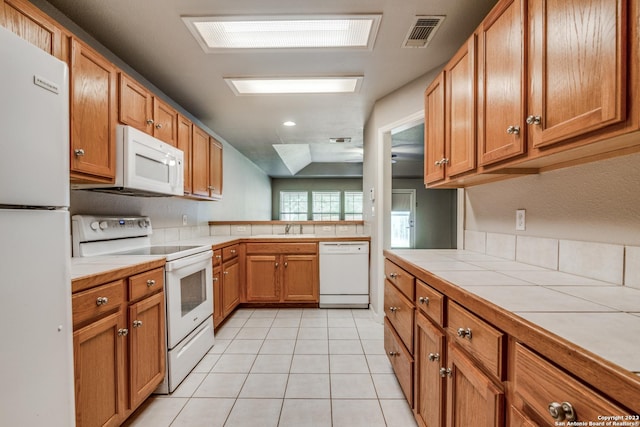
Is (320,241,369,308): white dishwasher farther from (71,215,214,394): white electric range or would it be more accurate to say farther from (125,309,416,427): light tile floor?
(71,215,214,394): white electric range

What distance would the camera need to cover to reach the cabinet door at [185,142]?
8.15ft

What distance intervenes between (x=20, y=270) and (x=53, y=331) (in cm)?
23

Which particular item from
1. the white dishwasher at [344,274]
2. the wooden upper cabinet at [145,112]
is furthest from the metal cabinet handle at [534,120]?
the white dishwasher at [344,274]

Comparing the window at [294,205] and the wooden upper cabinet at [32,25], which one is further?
the window at [294,205]

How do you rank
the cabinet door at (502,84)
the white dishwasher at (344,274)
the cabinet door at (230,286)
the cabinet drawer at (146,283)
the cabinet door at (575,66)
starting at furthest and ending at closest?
1. the white dishwasher at (344,274)
2. the cabinet door at (230,286)
3. the cabinet drawer at (146,283)
4. the cabinet door at (502,84)
5. the cabinet door at (575,66)

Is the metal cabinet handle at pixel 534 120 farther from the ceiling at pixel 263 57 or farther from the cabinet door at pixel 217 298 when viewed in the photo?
the cabinet door at pixel 217 298

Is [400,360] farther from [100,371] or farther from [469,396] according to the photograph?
[100,371]

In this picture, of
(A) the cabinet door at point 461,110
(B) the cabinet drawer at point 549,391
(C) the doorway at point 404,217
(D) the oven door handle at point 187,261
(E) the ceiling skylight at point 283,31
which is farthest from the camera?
(C) the doorway at point 404,217

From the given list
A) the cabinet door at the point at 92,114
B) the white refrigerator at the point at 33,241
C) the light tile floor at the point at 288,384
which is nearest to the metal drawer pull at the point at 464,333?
the light tile floor at the point at 288,384

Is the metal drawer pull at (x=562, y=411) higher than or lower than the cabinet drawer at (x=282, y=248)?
higher

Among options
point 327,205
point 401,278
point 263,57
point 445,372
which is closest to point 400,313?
point 401,278

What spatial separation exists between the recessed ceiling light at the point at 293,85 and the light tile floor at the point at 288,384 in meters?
2.29

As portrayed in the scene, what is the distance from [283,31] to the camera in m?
1.79

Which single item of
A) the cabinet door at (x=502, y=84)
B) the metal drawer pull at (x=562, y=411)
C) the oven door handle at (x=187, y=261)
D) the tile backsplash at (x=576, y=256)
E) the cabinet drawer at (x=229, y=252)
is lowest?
the cabinet drawer at (x=229, y=252)
